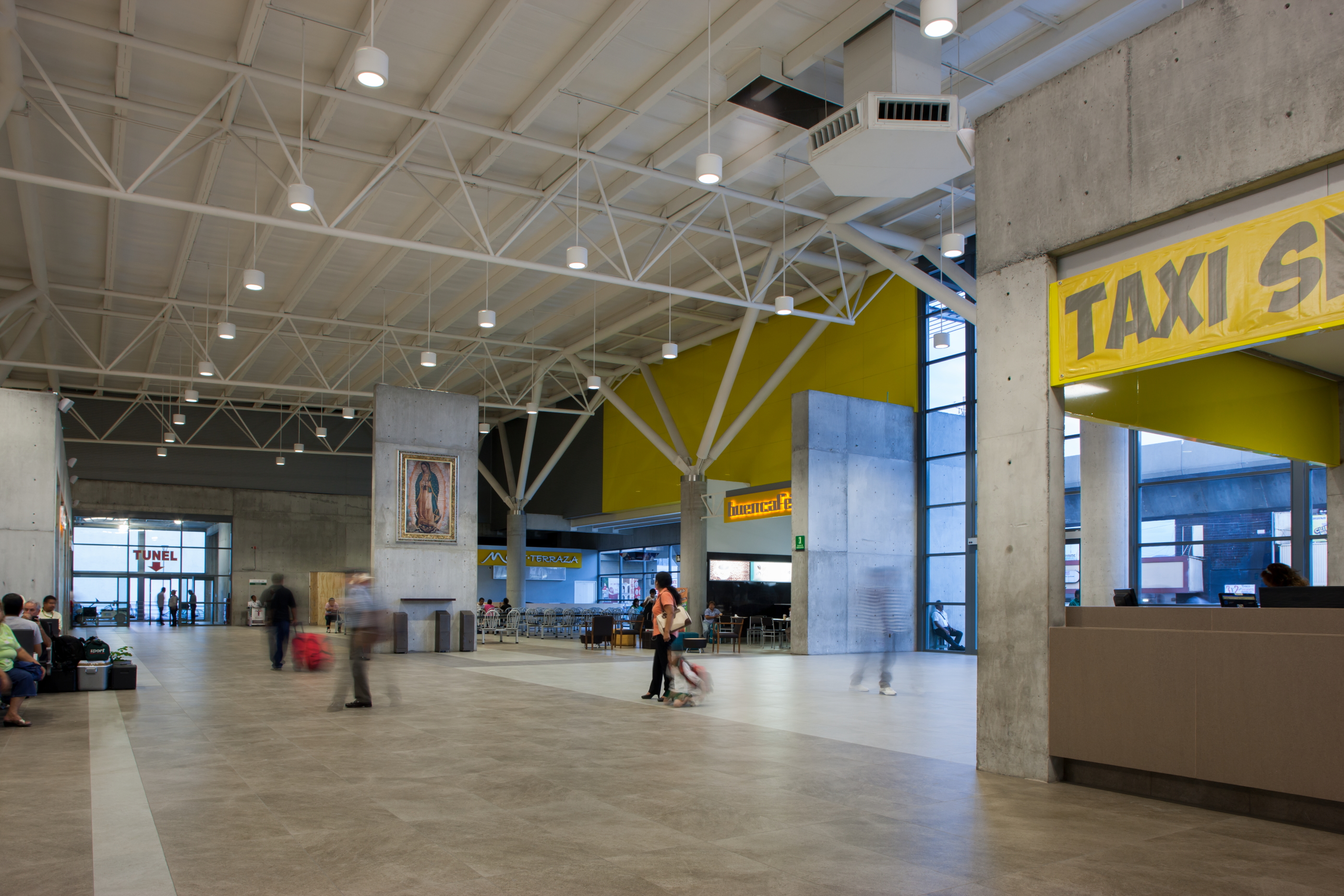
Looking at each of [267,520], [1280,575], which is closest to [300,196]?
[1280,575]

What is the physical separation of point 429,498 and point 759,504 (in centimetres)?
757

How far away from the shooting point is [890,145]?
11641 millimetres

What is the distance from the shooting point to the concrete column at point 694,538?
24.6m

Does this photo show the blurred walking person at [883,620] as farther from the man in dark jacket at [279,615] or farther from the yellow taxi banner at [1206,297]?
the man in dark jacket at [279,615]

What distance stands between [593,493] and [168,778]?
91.4ft

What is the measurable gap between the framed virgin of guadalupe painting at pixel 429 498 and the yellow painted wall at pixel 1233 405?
15.3m

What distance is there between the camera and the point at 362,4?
40.6ft

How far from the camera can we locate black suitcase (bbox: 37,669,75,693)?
12.0 meters

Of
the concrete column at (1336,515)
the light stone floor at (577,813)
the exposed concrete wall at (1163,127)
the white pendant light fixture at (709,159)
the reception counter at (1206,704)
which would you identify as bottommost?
the light stone floor at (577,813)

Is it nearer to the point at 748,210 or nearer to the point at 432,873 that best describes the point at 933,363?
the point at 748,210

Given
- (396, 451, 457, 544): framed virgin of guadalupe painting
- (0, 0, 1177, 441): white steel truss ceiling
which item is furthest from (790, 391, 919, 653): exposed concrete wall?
(396, 451, 457, 544): framed virgin of guadalupe painting

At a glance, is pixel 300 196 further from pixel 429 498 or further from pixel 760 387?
pixel 760 387

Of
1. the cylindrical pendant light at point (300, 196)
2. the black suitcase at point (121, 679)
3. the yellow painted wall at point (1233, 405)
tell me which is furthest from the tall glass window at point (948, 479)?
the black suitcase at point (121, 679)

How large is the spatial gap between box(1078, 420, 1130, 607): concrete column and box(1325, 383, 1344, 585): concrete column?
4.69 metres
